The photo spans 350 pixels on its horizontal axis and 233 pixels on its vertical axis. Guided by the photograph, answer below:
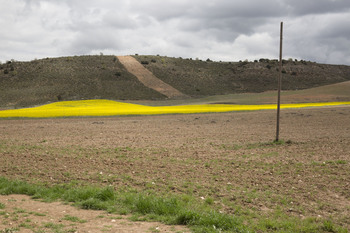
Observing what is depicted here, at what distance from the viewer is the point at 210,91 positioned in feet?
262

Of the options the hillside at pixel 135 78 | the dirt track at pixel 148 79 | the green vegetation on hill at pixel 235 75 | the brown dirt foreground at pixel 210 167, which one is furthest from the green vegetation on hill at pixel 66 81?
the brown dirt foreground at pixel 210 167

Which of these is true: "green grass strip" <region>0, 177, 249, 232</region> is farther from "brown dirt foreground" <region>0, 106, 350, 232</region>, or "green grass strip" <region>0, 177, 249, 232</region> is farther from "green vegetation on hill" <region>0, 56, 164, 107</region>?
"green vegetation on hill" <region>0, 56, 164, 107</region>

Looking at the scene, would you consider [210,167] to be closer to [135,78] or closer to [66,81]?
[66,81]

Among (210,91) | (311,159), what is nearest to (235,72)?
(210,91)

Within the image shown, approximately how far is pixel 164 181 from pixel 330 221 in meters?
5.17

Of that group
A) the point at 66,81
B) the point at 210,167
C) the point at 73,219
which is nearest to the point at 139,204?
the point at 73,219

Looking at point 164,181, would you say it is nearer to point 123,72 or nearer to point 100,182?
point 100,182

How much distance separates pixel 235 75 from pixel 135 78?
2824cm

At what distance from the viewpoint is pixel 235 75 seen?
316 ft

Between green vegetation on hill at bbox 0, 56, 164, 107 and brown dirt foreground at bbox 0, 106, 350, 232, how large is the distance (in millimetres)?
44368

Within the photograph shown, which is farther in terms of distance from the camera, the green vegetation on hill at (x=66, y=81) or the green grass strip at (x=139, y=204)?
the green vegetation on hill at (x=66, y=81)

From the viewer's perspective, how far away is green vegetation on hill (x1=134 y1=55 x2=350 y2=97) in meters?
84.2

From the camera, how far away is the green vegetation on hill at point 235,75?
276 ft

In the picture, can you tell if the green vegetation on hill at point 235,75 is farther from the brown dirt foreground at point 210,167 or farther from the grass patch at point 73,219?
the grass patch at point 73,219
